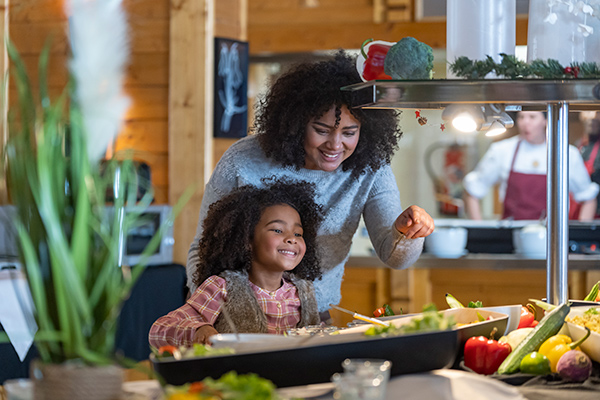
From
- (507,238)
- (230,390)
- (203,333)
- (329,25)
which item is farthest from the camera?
(329,25)

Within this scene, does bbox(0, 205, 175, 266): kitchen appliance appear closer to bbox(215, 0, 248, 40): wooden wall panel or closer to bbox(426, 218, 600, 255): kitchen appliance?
bbox(215, 0, 248, 40): wooden wall panel

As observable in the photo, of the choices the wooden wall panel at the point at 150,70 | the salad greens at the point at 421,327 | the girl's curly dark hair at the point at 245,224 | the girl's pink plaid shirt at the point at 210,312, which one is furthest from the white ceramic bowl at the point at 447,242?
the salad greens at the point at 421,327

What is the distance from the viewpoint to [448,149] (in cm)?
479

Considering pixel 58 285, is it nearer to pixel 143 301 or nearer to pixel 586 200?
pixel 143 301

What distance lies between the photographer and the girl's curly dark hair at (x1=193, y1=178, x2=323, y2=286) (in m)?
→ 1.70

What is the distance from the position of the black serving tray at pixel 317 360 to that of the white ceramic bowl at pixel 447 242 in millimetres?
2368

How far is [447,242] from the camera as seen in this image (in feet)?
11.3

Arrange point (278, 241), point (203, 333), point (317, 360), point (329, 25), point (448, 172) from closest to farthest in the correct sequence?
1. point (317, 360)
2. point (203, 333)
3. point (278, 241)
4. point (329, 25)
5. point (448, 172)

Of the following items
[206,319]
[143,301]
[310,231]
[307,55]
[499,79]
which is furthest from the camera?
[307,55]

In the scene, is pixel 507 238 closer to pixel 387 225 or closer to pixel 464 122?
pixel 387 225

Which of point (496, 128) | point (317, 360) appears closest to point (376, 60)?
point (496, 128)

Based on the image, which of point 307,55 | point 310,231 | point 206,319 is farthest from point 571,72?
point 307,55

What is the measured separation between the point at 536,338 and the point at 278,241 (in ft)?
2.15

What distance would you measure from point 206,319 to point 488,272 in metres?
2.14
